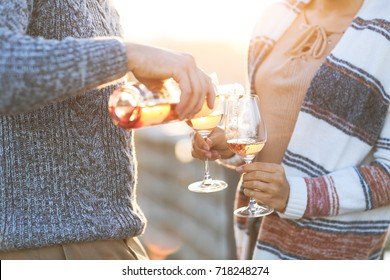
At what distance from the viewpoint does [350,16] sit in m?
2.37

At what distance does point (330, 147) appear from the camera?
87.0 inches

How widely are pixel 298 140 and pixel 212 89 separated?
0.84 metres

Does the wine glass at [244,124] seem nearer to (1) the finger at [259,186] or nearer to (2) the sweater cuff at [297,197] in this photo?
(1) the finger at [259,186]

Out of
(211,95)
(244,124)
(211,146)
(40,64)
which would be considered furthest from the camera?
(211,146)

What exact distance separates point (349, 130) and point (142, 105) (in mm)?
→ 1015

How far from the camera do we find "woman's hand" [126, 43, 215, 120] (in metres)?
1.40

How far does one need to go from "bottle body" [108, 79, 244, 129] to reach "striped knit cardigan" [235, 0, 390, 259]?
32.6 inches

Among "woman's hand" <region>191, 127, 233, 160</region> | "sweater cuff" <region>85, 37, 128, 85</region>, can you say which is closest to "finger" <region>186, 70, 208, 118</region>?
"sweater cuff" <region>85, 37, 128, 85</region>

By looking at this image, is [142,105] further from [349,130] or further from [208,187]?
[349,130]

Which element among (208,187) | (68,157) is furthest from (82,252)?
(208,187)

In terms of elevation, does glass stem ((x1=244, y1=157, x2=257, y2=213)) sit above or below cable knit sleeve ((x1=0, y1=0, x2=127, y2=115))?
below

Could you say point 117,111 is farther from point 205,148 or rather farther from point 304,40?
point 304,40

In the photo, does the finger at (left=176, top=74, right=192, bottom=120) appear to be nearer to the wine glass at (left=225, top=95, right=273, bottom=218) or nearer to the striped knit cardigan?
the wine glass at (left=225, top=95, right=273, bottom=218)

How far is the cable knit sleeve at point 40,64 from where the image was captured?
125 cm
